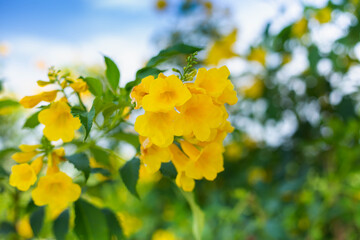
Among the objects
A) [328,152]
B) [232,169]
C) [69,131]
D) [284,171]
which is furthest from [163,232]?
[69,131]

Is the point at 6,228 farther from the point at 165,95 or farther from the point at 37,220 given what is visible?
the point at 165,95

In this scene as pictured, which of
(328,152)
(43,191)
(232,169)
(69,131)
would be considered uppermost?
(69,131)

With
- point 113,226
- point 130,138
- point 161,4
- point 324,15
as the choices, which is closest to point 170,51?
point 130,138

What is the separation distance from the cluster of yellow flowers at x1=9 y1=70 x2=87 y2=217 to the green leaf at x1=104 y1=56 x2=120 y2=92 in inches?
2.1

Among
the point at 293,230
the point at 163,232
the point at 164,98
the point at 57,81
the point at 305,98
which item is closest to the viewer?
the point at 164,98

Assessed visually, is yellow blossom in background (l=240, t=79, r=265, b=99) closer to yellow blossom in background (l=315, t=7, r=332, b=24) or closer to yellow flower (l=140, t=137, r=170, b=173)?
yellow blossom in background (l=315, t=7, r=332, b=24)

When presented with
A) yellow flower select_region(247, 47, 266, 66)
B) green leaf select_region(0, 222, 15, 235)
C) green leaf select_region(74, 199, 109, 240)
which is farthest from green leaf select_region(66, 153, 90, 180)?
yellow flower select_region(247, 47, 266, 66)

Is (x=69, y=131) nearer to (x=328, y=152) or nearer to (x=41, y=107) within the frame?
(x=41, y=107)

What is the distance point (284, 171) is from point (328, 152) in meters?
0.28

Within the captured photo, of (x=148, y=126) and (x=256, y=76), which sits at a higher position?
(x=148, y=126)

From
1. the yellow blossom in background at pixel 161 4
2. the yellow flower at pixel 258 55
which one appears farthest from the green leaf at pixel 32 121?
the yellow blossom in background at pixel 161 4

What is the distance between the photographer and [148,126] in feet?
1.77

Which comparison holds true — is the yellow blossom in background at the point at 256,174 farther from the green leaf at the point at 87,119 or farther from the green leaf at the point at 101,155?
the green leaf at the point at 87,119

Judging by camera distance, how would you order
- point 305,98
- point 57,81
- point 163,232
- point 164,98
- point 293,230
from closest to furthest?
point 164,98 → point 57,81 → point 293,230 → point 163,232 → point 305,98
